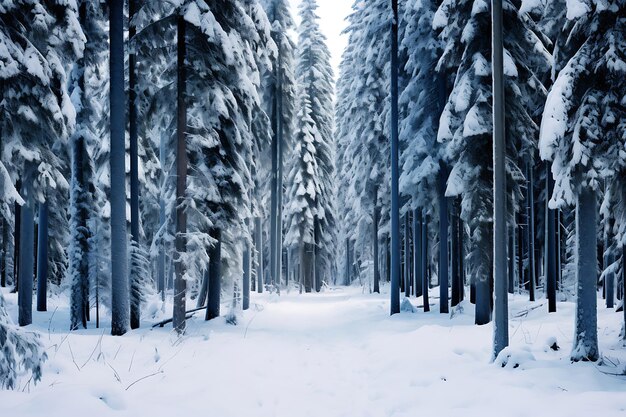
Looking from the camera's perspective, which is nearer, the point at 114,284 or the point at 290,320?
the point at 114,284

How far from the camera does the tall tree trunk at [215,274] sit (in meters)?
14.3

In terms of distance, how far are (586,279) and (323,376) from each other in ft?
16.7

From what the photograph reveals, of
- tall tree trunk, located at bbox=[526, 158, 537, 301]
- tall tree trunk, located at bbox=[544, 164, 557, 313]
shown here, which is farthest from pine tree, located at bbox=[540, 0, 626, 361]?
tall tree trunk, located at bbox=[526, 158, 537, 301]

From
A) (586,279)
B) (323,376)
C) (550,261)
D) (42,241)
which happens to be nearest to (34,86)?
(323,376)

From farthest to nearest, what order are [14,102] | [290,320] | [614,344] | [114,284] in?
1. [290,320]
2. [114,284]
3. [614,344]
4. [14,102]

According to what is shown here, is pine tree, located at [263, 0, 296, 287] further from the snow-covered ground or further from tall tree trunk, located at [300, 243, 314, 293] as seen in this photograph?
the snow-covered ground

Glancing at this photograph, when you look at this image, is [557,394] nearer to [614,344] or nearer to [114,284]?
[614,344]

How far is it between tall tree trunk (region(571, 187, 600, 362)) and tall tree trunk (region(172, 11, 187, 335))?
30.0 ft

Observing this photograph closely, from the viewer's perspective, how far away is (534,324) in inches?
517

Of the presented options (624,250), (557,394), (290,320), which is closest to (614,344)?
(624,250)

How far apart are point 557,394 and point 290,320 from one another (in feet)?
39.0

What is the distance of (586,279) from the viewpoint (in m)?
8.17

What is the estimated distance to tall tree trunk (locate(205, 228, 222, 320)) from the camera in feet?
47.0

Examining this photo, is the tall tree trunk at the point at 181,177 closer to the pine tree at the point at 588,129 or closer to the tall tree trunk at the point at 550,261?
the pine tree at the point at 588,129
